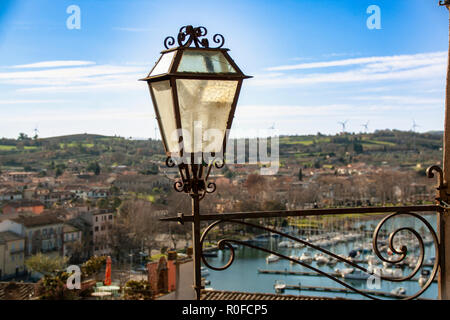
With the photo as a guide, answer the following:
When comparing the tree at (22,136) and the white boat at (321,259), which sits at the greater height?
→ the tree at (22,136)

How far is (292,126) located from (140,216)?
60.4 ft

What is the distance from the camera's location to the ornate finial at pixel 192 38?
1.46m

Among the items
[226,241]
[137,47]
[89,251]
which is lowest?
[89,251]

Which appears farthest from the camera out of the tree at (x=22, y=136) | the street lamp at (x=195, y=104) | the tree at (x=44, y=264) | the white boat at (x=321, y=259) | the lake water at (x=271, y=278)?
the tree at (x=22, y=136)

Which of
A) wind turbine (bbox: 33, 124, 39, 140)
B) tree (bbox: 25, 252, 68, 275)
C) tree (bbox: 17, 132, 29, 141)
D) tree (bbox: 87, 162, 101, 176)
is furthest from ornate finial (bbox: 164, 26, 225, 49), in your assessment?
tree (bbox: 17, 132, 29, 141)

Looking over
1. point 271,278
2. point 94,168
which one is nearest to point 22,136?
point 94,168

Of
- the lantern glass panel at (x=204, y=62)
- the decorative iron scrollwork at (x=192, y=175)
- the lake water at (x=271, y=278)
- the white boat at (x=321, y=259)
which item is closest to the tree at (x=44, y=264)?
the lake water at (x=271, y=278)

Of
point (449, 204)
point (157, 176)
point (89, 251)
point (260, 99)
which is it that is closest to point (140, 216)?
point (89, 251)

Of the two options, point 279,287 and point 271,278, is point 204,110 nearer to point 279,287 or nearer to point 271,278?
point 279,287

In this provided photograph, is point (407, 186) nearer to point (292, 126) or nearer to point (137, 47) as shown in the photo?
point (292, 126)

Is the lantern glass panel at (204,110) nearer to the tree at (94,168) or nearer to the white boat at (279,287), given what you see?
the white boat at (279,287)

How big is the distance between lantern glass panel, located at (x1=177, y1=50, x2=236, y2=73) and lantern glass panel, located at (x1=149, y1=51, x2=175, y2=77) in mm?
35

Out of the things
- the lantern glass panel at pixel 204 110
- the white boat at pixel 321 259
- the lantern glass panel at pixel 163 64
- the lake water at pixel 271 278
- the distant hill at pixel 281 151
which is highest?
the distant hill at pixel 281 151

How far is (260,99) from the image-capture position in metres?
44.1
